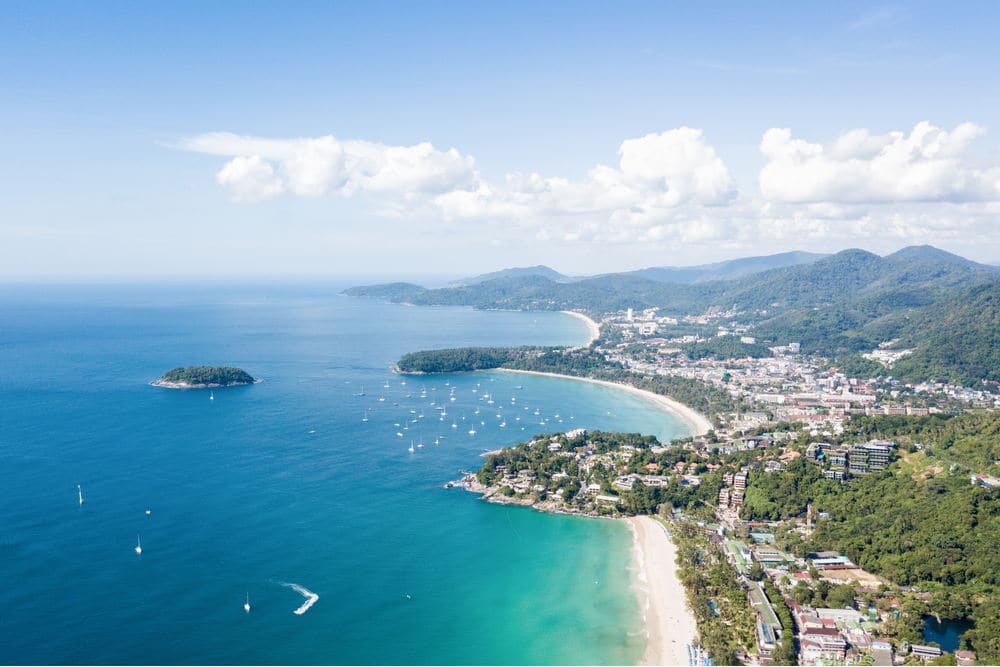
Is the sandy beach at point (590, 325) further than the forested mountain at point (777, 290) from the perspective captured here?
No

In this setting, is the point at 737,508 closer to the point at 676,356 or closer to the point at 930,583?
the point at 930,583

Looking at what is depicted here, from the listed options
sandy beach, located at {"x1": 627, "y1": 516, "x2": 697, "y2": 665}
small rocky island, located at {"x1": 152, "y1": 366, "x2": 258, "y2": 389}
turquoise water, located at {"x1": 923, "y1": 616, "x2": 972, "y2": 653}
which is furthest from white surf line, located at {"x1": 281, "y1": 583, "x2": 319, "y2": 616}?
small rocky island, located at {"x1": 152, "y1": 366, "x2": 258, "y2": 389}

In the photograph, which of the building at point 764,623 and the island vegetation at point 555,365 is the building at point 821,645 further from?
the island vegetation at point 555,365

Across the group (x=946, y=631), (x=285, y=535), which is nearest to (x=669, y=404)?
(x=946, y=631)

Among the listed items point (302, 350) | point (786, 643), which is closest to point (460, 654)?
point (786, 643)

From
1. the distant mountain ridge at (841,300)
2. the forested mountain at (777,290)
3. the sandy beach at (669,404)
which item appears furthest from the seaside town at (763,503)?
the forested mountain at (777,290)
